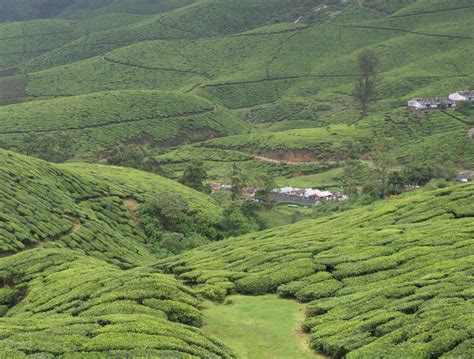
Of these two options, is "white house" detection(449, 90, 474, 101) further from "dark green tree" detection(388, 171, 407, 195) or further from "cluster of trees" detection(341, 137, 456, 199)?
"dark green tree" detection(388, 171, 407, 195)

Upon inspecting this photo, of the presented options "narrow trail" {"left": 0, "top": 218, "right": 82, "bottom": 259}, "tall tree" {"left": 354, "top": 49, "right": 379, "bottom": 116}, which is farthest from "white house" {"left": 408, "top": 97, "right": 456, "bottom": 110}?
"narrow trail" {"left": 0, "top": 218, "right": 82, "bottom": 259}

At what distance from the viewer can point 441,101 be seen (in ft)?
425

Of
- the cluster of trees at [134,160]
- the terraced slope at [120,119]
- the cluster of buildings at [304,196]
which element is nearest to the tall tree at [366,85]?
the terraced slope at [120,119]

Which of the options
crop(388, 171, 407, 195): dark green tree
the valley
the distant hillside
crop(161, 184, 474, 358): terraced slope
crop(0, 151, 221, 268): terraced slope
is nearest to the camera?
the distant hillside

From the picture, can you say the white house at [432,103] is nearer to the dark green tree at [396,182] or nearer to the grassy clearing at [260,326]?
the dark green tree at [396,182]

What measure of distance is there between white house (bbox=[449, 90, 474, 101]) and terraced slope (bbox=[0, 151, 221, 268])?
8562 cm

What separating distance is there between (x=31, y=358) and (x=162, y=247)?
39.0 m

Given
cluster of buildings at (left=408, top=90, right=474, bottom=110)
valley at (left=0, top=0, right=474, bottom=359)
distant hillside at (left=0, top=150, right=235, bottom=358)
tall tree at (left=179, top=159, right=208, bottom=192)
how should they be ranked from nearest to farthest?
distant hillside at (left=0, top=150, right=235, bottom=358) → valley at (left=0, top=0, right=474, bottom=359) → tall tree at (left=179, top=159, right=208, bottom=192) → cluster of buildings at (left=408, top=90, right=474, bottom=110)

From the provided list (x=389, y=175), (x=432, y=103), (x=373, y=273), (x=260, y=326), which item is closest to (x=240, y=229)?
(x=389, y=175)

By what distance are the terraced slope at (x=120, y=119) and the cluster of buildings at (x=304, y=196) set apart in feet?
156

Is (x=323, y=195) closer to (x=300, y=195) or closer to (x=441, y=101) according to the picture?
(x=300, y=195)

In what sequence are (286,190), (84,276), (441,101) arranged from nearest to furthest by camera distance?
(84,276) < (286,190) < (441,101)

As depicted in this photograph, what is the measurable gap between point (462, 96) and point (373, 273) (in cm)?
11473

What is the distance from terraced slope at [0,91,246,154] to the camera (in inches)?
4793
